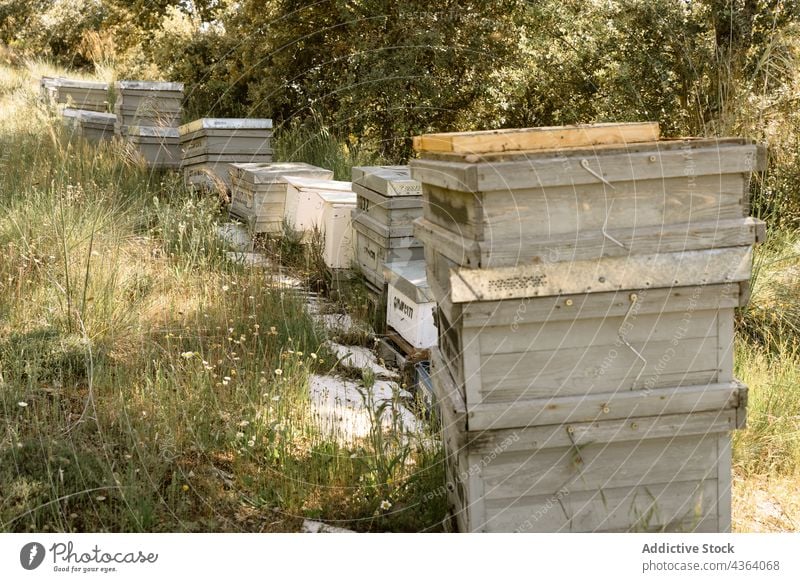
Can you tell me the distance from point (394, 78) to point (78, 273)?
5782 millimetres

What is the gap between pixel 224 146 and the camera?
7633mm

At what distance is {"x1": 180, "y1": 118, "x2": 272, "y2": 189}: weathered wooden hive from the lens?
7.59 m

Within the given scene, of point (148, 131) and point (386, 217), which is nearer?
point (386, 217)

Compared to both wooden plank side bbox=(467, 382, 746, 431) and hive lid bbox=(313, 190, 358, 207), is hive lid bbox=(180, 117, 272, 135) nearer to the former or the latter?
hive lid bbox=(313, 190, 358, 207)

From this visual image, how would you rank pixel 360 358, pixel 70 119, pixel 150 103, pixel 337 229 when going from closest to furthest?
1. pixel 360 358
2. pixel 337 229
3. pixel 150 103
4. pixel 70 119

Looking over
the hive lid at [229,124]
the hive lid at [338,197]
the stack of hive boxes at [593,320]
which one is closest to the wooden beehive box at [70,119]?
the hive lid at [229,124]

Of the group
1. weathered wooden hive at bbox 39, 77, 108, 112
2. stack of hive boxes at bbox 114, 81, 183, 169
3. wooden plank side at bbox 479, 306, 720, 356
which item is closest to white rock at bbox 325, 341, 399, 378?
wooden plank side at bbox 479, 306, 720, 356

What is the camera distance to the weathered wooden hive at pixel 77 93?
456 inches

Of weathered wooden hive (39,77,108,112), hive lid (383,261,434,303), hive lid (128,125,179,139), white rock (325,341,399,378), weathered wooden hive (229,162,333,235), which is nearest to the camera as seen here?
hive lid (383,261,434,303)

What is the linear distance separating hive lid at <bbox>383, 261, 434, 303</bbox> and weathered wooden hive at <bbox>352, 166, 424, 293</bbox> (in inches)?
4.5

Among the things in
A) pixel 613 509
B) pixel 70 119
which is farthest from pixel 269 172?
pixel 613 509

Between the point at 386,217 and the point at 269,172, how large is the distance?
1.72m

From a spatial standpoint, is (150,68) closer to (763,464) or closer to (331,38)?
(331,38)
